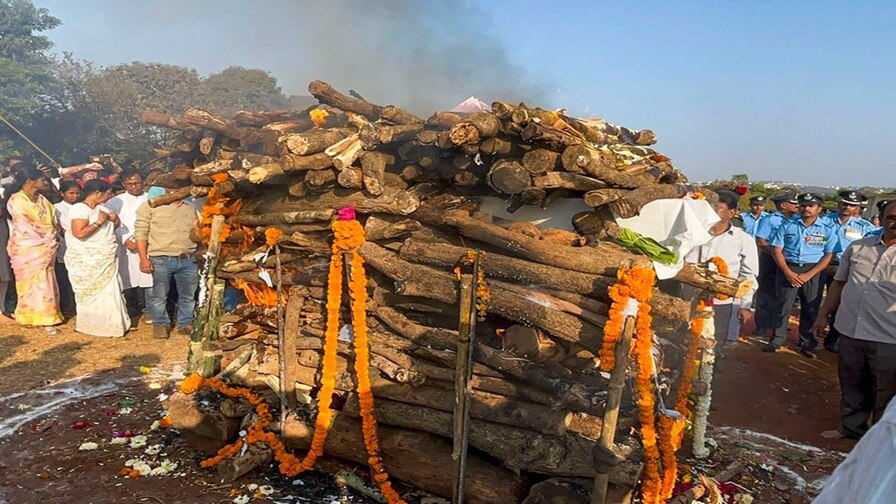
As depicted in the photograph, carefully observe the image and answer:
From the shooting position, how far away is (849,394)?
7152mm

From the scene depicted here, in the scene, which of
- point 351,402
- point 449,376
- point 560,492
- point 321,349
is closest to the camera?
point 560,492

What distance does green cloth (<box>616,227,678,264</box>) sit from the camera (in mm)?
4840

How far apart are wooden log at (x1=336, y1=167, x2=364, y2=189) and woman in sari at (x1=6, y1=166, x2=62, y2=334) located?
282 inches

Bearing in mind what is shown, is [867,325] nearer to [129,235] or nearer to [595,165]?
[595,165]

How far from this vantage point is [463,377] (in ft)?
16.4

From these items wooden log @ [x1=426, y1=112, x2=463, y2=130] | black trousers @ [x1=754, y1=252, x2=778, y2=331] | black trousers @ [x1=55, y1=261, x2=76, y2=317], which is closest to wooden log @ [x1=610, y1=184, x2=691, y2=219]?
wooden log @ [x1=426, y1=112, x2=463, y2=130]

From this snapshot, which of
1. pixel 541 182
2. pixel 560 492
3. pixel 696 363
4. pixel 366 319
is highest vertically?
pixel 541 182

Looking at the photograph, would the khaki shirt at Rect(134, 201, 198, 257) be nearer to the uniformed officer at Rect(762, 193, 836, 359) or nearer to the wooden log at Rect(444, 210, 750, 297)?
the wooden log at Rect(444, 210, 750, 297)

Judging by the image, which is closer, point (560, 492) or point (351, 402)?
point (560, 492)

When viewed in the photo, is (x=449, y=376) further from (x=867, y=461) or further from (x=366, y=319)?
(x=867, y=461)

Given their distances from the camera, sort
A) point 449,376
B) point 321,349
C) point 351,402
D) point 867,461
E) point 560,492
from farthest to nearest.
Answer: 1. point 321,349
2. point 351,402
3. point 449,376
4. point 560,492
5. point 867,461

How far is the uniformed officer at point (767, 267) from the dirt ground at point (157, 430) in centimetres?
112

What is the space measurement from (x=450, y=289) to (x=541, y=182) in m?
1.23

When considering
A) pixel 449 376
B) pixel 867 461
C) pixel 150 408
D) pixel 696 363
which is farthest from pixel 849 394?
pixel 150 408
